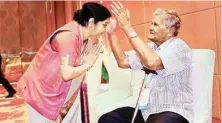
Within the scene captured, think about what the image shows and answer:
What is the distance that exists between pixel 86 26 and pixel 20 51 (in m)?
6.06

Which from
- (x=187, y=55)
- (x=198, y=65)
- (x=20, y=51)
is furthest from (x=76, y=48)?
(x=20, y=51)

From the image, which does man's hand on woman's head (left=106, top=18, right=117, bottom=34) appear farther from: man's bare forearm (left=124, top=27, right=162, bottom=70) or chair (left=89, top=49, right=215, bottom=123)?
chair (left=89, top=49, right=215, bottom=123)

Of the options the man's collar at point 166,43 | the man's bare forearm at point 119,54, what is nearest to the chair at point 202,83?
the man's collar at point 166,43

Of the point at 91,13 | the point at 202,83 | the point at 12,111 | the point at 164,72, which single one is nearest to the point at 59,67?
the point at 91,13

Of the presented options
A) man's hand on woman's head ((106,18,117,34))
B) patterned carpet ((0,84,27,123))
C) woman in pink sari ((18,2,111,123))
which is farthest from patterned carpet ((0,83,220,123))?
man's hand on woman's head ((106,18,117,34))

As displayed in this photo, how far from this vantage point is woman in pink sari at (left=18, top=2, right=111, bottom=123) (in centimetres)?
173

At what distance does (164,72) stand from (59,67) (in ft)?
2.12

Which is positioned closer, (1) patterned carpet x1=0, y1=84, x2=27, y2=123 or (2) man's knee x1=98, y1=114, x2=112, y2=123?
(2) man's knee x1=98, y1=114, x2=112, y2=123

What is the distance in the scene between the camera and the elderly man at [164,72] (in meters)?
1.68

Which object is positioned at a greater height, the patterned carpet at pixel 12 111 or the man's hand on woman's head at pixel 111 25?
the man's hand on woman's head at pixel 111 25

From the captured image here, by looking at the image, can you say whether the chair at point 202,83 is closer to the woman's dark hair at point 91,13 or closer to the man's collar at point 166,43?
the man's collar at point 166,43

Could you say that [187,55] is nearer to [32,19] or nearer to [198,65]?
[198,65]

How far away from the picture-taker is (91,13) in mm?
1757

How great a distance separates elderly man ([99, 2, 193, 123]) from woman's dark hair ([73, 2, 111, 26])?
0.29 ft
